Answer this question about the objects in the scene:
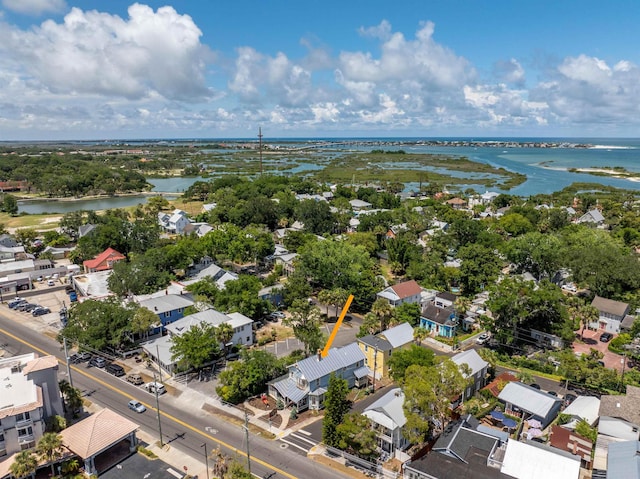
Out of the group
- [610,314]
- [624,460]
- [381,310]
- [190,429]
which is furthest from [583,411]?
[190,429]

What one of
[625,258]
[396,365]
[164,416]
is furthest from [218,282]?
[625,258]

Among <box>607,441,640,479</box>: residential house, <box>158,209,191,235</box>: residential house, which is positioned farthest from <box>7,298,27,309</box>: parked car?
<box>607,441,640,479</box>: residential house

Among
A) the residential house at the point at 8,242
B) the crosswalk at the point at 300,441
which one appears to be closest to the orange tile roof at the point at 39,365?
the crosswalk at the point at 300,441

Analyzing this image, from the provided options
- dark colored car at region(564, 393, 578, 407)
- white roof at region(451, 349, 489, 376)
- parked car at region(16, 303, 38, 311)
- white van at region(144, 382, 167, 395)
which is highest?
white roof at region(451, 349, 489, 376)

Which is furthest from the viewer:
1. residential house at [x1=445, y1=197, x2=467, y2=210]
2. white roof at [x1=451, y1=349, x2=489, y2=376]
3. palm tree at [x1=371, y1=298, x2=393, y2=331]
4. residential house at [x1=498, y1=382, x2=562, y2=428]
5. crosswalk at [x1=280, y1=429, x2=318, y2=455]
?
residential house at [x1=445, y1=197, x2=467, y2=210]

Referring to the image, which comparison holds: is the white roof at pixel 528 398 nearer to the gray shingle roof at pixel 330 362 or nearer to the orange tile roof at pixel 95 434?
the gray shingle roof at pixel 330 362

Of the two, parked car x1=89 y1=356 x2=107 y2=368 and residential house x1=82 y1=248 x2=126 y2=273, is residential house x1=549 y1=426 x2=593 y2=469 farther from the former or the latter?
residential house x1=82 y1=248 x2=126 y2=273

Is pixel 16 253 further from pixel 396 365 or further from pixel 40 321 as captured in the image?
pixel 396 365
